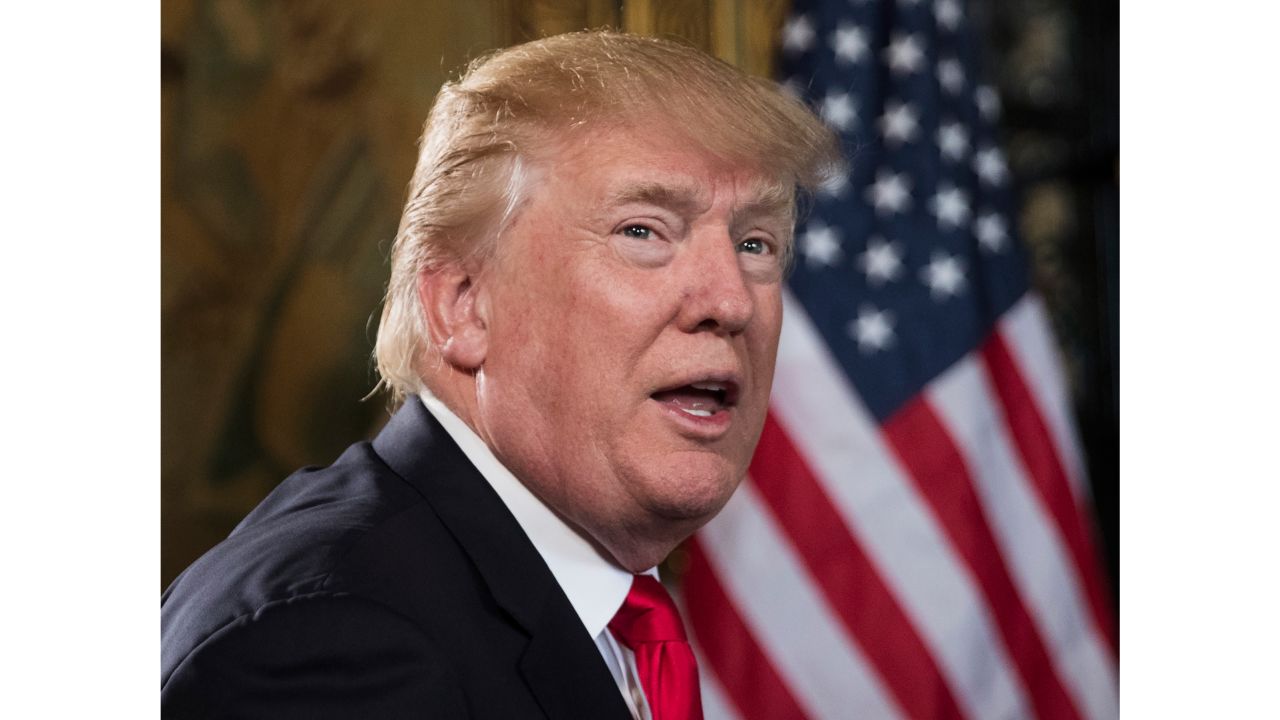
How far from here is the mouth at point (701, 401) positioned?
1.12m

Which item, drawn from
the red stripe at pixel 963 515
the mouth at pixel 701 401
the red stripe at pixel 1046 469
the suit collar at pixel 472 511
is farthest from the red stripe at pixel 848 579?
the suit collar at pixel 472 511

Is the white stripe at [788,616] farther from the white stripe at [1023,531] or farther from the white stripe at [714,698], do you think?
the white stripe at [1023,531]

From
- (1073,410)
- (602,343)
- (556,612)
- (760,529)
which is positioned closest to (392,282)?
(602,343)

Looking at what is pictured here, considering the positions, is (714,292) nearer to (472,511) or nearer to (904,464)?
(472,511)

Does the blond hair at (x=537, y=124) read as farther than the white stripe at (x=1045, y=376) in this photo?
No

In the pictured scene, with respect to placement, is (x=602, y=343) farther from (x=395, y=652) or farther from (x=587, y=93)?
(x=395, y=652)

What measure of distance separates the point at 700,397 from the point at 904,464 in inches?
30.4

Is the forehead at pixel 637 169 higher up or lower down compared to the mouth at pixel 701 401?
higher up

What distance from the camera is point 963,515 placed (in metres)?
1.84

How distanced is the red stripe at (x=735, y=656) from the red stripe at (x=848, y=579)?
129mm

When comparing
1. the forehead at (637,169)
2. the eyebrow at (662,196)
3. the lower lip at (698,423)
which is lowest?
the lower lip at (698,423)
